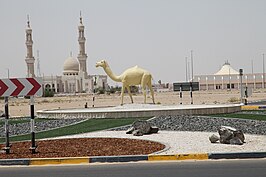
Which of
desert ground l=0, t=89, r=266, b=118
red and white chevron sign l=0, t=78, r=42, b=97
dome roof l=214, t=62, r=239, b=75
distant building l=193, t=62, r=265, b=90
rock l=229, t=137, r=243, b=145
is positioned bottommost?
desert ground l=0, t=89, r=266, b=118

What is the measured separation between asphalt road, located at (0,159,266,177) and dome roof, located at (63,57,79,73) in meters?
131

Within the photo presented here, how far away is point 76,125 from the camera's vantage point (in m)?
22.2

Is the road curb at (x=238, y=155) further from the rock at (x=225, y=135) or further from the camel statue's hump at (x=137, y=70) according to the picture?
the camel statue's hump at (x=137, y=70)

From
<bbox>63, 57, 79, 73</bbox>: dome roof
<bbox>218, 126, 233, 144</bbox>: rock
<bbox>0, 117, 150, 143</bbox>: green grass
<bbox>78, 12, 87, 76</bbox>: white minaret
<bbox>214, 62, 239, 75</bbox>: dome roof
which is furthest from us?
<bbox>214, 62, 239, 75</bbox>: dome roof

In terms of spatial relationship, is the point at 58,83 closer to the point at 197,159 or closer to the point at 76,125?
the point at 76,125

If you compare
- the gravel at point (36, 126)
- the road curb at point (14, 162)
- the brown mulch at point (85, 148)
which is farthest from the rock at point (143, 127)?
the road curb at point (14, 162)

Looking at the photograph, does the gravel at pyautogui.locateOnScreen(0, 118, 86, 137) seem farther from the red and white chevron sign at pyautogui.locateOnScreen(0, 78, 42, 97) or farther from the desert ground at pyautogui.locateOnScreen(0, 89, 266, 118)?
the desert ground at pyautogui.locateOnScreen(0, 89, 266, 118)

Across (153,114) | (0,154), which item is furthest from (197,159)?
(153,114)

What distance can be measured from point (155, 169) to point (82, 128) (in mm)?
10599

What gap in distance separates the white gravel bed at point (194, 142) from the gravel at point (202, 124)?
4.13 feet

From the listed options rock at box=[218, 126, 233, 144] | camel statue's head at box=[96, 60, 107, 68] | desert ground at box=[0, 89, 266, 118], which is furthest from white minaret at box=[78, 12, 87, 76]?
rock at box=[218, 126, 233, 144]

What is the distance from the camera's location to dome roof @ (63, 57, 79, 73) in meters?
141

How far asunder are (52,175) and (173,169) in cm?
252

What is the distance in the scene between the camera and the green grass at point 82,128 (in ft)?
60.3
